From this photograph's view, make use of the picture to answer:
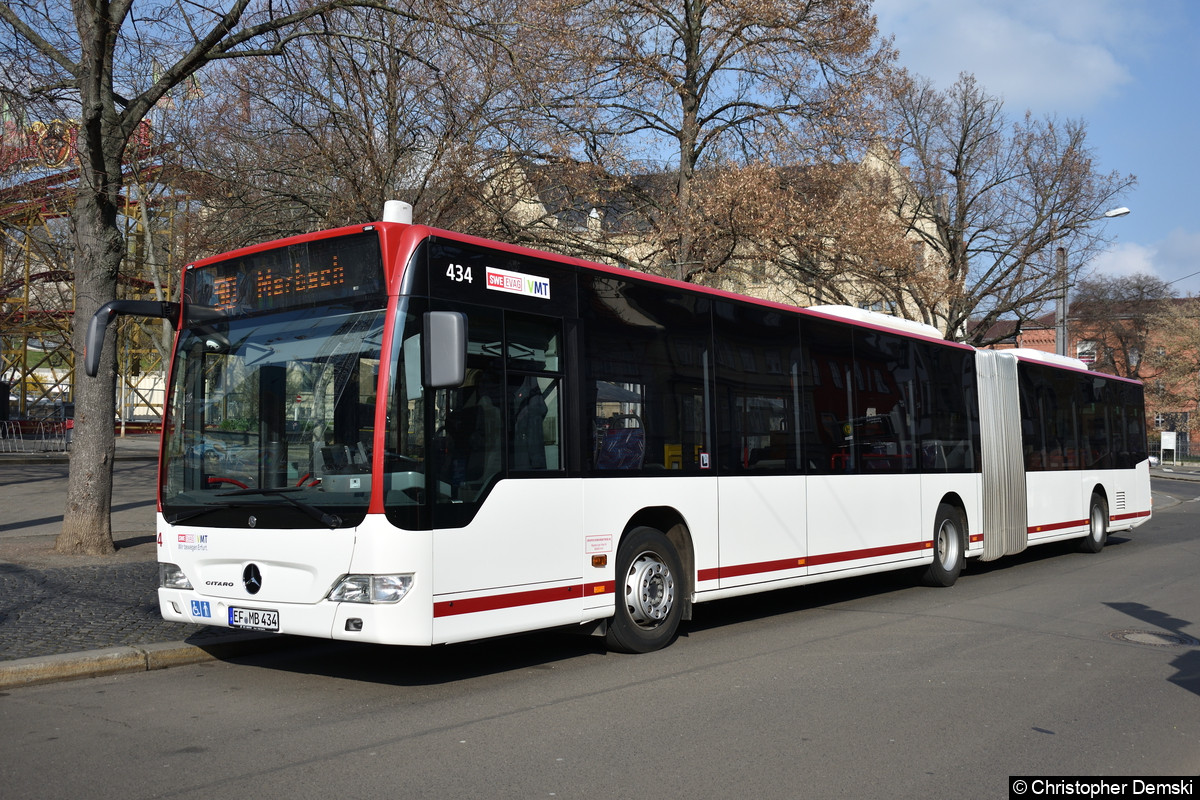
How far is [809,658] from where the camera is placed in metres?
8.23

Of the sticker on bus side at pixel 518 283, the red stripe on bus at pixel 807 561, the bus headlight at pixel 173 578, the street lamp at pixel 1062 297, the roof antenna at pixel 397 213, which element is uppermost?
the street lamp at pixel 1062 297

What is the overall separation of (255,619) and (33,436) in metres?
34.2

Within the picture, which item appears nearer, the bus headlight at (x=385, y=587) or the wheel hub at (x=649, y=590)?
the bus headlight at (x=385, y=587)

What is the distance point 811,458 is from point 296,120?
917cm

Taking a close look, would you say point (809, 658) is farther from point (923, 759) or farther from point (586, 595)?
point (923, 759)

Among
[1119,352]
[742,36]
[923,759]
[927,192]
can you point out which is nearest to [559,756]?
[923,759]

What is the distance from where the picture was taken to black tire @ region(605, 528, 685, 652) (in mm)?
8258

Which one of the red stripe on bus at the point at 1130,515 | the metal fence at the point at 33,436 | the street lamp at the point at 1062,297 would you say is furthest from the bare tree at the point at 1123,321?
the metal fence at the point at 33,436

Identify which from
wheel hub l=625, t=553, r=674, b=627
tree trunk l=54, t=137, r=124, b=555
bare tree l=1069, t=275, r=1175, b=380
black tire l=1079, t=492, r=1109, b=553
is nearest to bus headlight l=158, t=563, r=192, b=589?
wheel hub l=625, t=553, r=674, b=627

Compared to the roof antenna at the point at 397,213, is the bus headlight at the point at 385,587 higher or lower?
lower

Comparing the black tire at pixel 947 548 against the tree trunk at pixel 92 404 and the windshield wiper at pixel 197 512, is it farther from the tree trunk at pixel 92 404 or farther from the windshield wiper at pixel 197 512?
the tree trunk at pixel 92 404

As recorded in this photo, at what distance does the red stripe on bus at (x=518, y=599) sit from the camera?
684 cm

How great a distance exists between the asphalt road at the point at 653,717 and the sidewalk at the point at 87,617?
176 mm

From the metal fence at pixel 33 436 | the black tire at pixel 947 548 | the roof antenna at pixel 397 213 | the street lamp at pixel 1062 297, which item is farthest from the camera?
the metal fence at pixel 33 436
